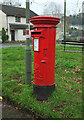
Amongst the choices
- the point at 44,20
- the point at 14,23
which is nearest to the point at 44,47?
the point at 44,20

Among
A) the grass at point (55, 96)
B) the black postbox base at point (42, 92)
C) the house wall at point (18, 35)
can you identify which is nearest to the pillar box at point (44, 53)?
the black postbox base at point (42, 92)

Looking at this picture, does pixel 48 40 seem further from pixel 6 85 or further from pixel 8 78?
pixel 8 78

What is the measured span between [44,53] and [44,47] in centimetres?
14

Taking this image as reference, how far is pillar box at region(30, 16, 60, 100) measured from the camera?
3.49m

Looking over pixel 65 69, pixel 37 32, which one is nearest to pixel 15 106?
pixel 37 32

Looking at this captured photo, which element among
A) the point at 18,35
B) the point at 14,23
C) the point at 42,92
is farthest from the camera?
the point at 18,35

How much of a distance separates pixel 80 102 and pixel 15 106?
1468mm

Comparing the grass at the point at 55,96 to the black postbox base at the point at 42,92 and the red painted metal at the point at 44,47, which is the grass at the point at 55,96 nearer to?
the black postbox base at the point at 42,92

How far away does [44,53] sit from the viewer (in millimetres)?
3578

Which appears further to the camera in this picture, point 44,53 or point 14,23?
point 14,23

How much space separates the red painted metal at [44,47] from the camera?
3.49m

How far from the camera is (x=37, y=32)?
354cm

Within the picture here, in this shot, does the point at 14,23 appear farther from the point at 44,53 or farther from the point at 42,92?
the point at 42,92

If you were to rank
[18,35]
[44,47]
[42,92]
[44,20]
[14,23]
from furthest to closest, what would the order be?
[18,35] → [14,23] → [42,92] → [44,47] → [44,20]
